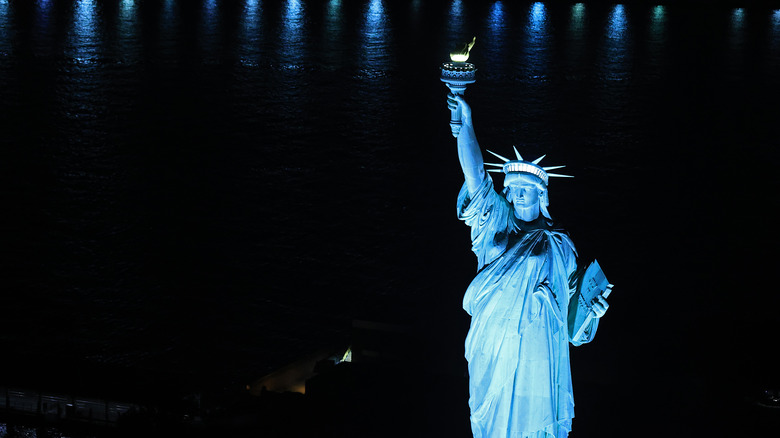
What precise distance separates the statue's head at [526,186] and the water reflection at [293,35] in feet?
184

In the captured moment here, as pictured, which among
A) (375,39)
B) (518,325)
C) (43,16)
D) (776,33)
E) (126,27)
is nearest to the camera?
(518,325)

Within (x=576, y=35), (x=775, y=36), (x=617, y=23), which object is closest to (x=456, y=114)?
(x=576, y=35)

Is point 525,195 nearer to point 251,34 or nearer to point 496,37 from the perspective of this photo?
point 251,34

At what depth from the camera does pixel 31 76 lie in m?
62.3

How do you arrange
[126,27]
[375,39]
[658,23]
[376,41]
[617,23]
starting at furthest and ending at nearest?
[658,23]
[617,23]
[126,27]
[375,39]
[376,41]

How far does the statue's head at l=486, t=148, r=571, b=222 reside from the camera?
41.9 ft

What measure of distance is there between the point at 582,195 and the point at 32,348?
71.7ft

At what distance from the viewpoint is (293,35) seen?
79.5m

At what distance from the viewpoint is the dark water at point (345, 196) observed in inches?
1353

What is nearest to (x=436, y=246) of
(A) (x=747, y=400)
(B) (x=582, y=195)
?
(B) (x=582, y=195)

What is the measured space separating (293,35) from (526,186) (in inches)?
2678

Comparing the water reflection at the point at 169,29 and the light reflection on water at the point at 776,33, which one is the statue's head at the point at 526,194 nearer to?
the water reflection at the point at 169,29

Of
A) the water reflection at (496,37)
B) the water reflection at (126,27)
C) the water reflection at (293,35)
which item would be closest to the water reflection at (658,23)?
the water reflection at (496,37)

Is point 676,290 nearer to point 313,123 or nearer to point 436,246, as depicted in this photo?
point 436,246
